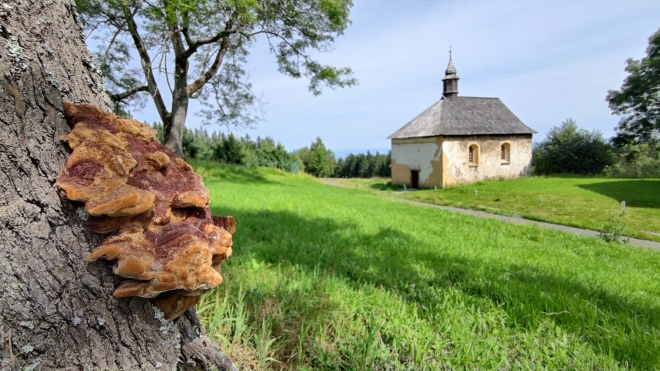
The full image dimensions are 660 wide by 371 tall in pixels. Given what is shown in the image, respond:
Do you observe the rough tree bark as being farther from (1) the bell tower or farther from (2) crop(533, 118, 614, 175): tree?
(2) crop(533, 118, 614, 175): tree

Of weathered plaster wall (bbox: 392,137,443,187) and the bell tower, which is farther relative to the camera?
the bell tower

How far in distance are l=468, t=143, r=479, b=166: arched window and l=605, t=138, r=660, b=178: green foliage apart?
19.0m

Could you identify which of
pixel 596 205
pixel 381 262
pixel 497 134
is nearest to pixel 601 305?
pixel 381 262

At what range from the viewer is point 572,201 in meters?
14.2

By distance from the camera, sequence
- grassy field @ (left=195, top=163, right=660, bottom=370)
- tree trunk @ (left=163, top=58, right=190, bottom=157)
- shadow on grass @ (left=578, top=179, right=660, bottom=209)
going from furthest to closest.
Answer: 1. shadow on grass @ (left=578, top=179, right=660, bottom=209)
2. tree trunk @ (left=163, top=58, right=190, bottom=157)
3. grassy field @ (left=195, top=163, right=660, bottom=370)

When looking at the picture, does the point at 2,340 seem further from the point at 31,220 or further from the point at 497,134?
the point at 497,134

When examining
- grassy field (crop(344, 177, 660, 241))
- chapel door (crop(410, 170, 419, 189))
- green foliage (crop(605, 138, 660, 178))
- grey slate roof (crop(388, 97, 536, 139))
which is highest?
grey slate roof (crop(388, 97, 536, 139))

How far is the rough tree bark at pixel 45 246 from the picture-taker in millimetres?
937

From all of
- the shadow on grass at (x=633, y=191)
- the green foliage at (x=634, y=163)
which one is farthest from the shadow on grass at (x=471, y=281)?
the green foliage at (x=634, y=163)

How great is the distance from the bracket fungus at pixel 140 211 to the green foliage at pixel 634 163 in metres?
41.9

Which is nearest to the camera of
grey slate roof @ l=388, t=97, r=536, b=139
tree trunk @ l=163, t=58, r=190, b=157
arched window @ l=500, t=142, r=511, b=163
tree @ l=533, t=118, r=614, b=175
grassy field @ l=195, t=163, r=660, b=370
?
grassy field @ l=195, t=163, r=660, b=370

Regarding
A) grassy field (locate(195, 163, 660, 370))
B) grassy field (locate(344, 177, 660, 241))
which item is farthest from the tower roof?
grassy field (locate(195, 163, 660, 370))

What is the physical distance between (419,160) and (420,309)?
22458 millimetres

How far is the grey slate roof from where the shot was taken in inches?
922
